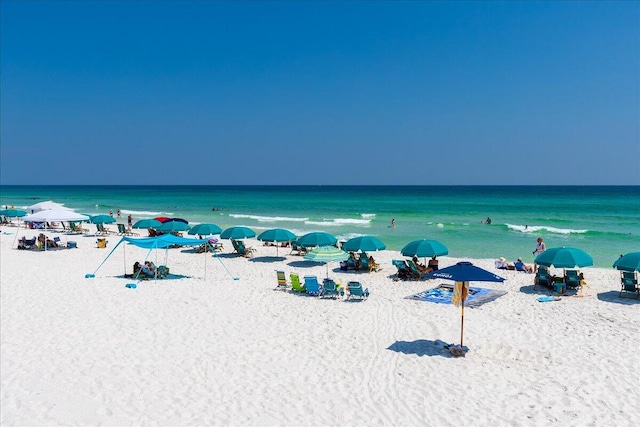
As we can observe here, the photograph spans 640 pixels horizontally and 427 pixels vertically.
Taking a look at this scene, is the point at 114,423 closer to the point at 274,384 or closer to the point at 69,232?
the point at 274,384

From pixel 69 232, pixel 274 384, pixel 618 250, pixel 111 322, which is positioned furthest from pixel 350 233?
pixel 274 384

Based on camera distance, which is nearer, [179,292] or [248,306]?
[248,306]

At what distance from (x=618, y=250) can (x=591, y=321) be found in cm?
1460

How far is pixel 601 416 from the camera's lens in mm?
5645

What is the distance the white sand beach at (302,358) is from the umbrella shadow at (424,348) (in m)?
0.03

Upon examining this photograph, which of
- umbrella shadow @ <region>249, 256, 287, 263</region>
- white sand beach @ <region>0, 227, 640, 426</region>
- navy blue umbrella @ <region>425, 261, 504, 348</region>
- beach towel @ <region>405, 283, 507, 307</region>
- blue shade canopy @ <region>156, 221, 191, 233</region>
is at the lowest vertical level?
umbrella shadow @ <region>249, 256, 287, 263</region>

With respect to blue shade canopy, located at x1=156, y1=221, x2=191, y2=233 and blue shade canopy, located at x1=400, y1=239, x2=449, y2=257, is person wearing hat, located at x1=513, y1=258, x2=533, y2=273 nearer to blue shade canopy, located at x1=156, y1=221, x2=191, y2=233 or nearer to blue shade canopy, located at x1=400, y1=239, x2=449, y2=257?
blue shade canopy, located at x1=400, y1=239, x2=449, y2=257

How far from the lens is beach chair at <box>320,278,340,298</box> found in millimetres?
11812

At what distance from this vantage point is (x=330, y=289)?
11836 mm

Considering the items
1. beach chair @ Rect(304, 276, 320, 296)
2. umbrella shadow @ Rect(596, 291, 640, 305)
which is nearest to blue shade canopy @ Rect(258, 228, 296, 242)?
beach chair @ Rect(304, 276, 320, 296)

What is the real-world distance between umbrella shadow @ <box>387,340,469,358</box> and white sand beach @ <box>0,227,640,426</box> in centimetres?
3

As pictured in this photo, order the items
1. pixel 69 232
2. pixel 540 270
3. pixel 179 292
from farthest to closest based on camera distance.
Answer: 1. pixel 69 232
2. pixel 540 270
3. pixel 179 292

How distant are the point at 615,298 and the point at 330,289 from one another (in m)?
7.45

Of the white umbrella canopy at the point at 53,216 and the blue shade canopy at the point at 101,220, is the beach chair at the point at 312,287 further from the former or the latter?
the blue shade canopy at the point at 101,220
